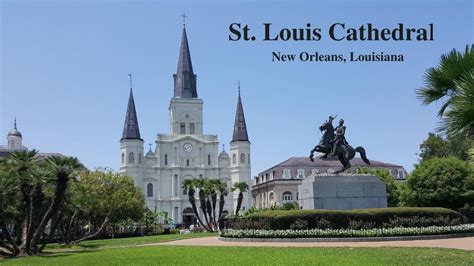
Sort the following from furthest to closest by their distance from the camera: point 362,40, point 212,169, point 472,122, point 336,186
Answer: point 212,169 → point 336,186 → point 362,40 → point 472,122

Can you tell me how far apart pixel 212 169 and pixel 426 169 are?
59358 mm

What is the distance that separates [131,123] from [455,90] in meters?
90.4

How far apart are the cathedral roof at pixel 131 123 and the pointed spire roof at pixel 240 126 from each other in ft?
Result: 61.3

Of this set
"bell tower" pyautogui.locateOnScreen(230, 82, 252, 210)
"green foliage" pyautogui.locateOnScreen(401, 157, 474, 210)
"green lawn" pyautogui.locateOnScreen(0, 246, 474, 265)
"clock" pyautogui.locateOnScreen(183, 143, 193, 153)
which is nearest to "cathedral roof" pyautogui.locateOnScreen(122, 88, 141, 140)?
"clock" pyautogui.locateOnScreen(183, 143, 193, 153)

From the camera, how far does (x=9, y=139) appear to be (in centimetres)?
10431

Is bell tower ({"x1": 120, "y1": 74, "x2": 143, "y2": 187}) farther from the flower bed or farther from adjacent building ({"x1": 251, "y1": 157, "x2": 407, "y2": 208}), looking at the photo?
the flower bed

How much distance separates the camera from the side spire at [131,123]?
97.8 m

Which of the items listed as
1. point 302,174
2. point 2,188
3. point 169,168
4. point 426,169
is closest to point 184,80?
point 169,168

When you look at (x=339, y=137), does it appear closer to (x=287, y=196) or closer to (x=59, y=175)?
(x=59, y=175)

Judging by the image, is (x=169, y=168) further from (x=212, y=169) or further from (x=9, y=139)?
(x=9, y=139)

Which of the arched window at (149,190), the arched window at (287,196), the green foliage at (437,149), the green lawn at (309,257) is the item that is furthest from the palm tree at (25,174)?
the arched window at (149,190)

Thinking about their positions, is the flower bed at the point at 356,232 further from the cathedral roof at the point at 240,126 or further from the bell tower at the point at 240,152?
the cathedral roof at the point at 240,126

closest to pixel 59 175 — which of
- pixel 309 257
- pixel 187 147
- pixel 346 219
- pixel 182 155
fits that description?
pixel 346 219

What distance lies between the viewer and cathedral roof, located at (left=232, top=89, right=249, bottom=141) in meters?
103
